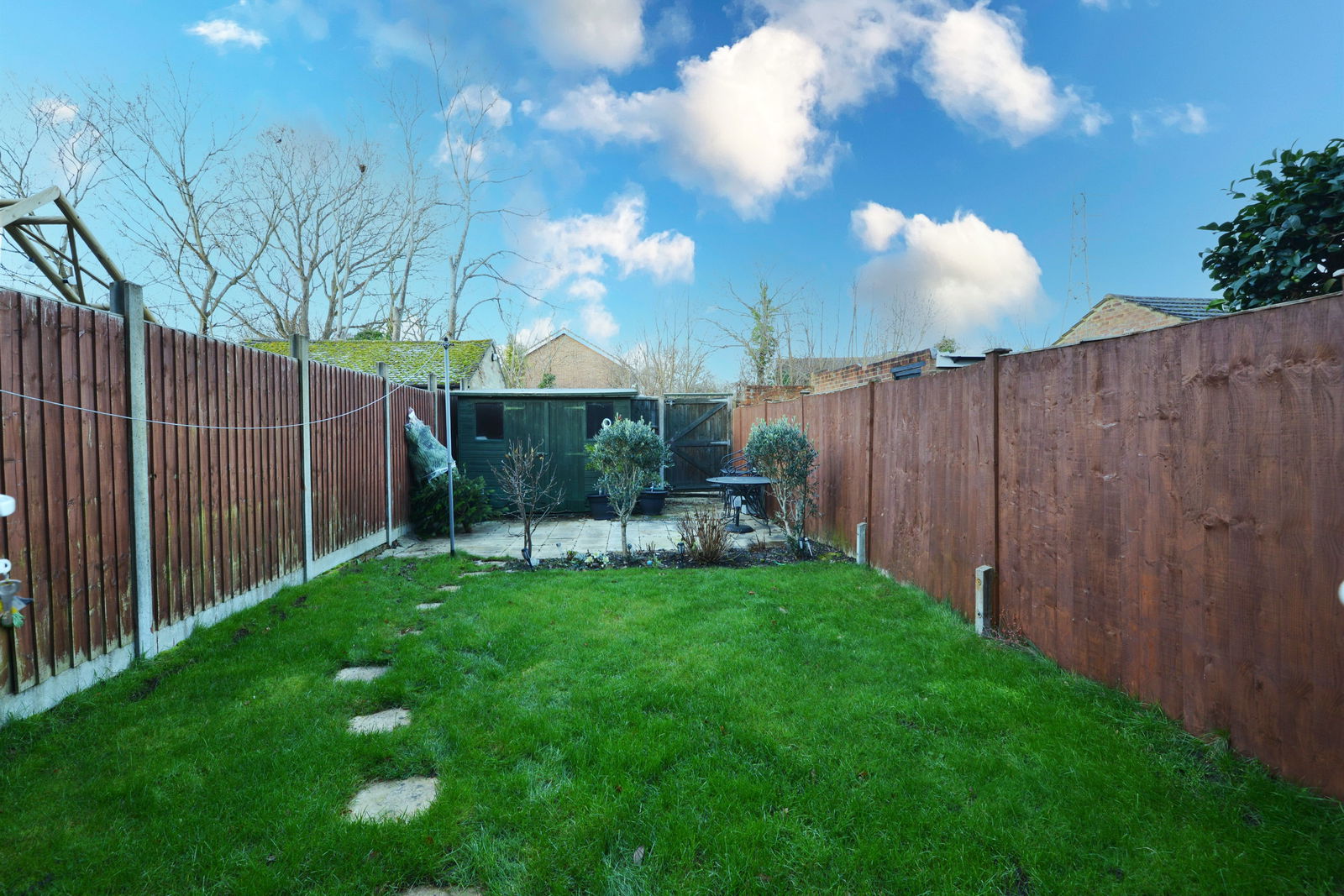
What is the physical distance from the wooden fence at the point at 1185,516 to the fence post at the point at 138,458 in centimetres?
475

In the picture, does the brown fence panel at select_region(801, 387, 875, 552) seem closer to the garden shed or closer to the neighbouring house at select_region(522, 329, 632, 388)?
the garden shed

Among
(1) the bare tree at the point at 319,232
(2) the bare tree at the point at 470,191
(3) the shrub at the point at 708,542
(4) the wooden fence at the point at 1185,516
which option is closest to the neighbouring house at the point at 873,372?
(4) the wooden fence at the point at 1185,516

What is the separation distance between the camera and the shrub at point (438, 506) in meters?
7.93

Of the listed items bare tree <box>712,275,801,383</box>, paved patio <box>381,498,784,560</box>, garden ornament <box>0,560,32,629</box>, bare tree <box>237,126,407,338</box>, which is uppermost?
bare tree <box>237,126,407,338</box>

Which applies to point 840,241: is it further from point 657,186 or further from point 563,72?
point 563,72

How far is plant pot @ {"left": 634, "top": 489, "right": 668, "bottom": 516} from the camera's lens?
10047 millimetres

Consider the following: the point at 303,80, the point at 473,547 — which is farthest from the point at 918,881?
the point at 303,80

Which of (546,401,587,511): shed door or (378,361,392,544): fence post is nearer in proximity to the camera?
(378,361,392,544): fence post

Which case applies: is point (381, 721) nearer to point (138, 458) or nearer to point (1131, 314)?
point (138, 458)

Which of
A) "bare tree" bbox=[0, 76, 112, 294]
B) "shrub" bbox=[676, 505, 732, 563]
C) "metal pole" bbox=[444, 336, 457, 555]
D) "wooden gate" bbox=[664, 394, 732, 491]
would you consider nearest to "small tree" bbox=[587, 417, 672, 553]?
"shrub" bbox=[676, 505, 732, 563]

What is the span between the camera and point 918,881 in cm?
164

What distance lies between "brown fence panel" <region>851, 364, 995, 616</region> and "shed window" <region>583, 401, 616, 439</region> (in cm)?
593

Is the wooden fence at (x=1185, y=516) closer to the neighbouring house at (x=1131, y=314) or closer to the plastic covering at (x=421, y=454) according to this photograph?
the plastic covering at (x=421, y=454)

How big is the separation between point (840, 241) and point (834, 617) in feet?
41.1
